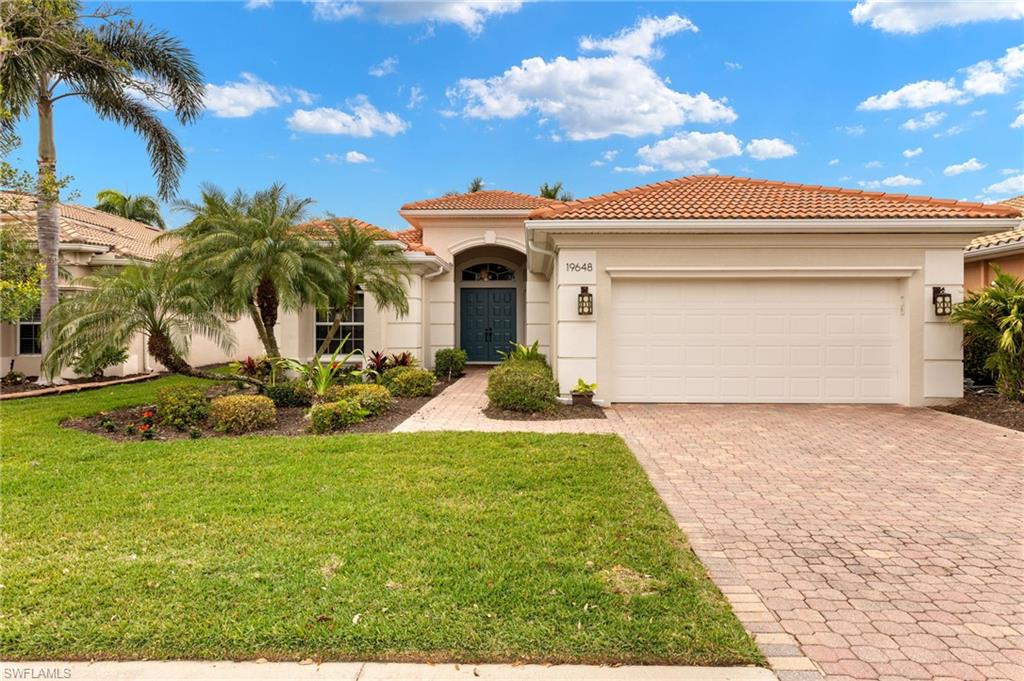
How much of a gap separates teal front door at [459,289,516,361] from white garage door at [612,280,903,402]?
8696mm

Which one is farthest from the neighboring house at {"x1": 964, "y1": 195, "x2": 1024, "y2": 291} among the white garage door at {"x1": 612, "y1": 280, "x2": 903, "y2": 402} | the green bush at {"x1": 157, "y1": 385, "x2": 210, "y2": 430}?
the green bush at {"x1": 157, "y1": 385, "x2": 210, "y2": 430}

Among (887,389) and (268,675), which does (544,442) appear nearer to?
(268,675)

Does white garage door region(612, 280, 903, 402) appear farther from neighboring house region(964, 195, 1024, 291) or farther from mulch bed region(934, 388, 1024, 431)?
neighboring house region(964, 195, 1024, 291)

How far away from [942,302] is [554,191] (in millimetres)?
20864

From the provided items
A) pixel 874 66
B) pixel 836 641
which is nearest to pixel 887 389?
pixel 874 66

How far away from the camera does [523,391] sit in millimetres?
9500

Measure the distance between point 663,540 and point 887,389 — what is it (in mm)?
8847

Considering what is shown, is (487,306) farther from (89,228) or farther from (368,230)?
(89,228)

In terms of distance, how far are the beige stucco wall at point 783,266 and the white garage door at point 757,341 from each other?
0.29m

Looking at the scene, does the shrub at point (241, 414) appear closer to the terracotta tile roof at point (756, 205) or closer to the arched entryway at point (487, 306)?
the terracotta tile roof at point (756, 205)

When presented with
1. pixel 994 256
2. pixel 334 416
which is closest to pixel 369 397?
pixel 334 416

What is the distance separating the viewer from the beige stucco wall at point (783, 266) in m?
10.3

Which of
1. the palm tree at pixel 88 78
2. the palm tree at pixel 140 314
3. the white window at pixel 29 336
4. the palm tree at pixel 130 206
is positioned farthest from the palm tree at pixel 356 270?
the palm tree at pixel 130 206

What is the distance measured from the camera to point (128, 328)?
28.8 ft
